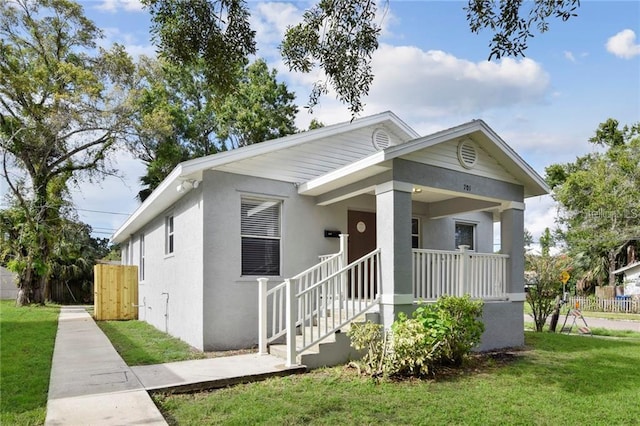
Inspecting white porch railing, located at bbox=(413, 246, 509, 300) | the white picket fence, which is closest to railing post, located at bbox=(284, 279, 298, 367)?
white porch railing, located at bbox=(413, 246, 509, 300)

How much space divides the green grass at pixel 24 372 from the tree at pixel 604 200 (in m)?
27.7

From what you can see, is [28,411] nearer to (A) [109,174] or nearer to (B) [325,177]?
(B) [325,177]

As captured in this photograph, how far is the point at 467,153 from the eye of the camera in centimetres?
910

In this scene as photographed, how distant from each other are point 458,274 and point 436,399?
372 centimetres

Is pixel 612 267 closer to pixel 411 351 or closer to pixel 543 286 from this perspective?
pixel 543 286

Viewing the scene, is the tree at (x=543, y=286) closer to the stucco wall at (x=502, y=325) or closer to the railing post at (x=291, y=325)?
the stucco wall at (x=502, y=325)

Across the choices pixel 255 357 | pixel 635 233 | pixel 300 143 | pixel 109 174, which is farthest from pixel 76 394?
pixel 635 233

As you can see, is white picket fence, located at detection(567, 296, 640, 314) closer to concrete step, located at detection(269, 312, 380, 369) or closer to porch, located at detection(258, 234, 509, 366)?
porch, located at detection(258, 234, 509, 366)

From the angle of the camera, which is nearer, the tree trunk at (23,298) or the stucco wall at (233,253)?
the stucco wall at (233,253)

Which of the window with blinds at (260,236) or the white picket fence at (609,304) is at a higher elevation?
the window with blinds at (260,236)

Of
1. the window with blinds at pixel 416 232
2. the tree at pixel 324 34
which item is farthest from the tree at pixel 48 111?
the tree at pixel 324 34

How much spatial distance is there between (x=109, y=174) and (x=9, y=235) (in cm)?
479

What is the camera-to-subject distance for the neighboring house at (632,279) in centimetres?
2875

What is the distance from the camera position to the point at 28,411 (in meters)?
4.82
